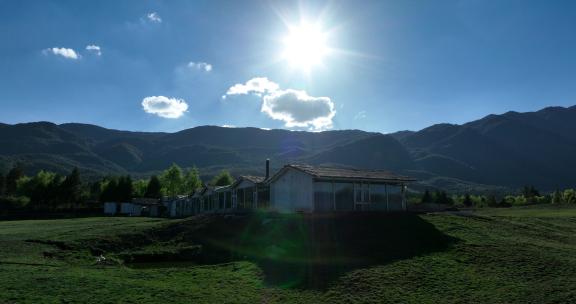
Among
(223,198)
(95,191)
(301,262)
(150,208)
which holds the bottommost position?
(301,262)

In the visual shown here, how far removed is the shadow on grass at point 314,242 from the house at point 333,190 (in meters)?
3.65

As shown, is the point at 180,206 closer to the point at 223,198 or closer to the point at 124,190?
the point at 223,198

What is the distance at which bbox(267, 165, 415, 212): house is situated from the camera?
32.6 meters

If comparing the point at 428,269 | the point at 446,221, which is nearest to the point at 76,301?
the point at 428,269

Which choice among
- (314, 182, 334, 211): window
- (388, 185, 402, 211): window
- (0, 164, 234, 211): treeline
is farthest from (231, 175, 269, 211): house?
(0, 164, 234, 211): treeline

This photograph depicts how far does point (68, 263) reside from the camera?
2172 cm

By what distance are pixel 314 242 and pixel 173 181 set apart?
78.0 metres

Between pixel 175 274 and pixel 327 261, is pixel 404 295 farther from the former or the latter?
pixel 175 274

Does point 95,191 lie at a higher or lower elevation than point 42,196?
higher

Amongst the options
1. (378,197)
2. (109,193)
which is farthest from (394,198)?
(109,193)

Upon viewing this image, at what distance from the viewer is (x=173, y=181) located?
9675 cm

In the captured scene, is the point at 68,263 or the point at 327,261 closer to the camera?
the point at 327,261

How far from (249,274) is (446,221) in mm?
16383

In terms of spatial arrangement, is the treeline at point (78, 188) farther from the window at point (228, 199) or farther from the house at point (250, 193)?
the house at point (250, 193)
